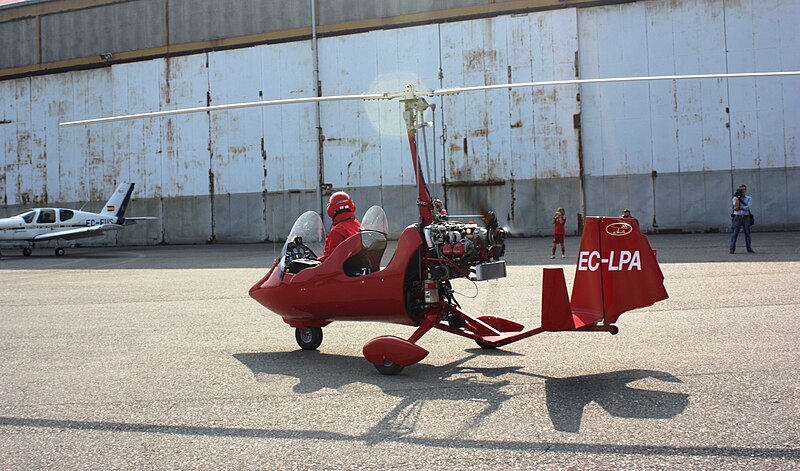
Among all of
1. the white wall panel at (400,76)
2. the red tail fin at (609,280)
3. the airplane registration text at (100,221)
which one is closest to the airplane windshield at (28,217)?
the airplane registration text at (100,221)

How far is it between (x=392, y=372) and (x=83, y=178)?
30270mm

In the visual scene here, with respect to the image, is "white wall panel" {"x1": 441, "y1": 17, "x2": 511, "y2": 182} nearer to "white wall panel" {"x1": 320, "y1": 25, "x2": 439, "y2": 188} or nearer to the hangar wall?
the hangar wall

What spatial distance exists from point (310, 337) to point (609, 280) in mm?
3041

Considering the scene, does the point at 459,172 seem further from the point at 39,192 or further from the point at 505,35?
the point at 39,192

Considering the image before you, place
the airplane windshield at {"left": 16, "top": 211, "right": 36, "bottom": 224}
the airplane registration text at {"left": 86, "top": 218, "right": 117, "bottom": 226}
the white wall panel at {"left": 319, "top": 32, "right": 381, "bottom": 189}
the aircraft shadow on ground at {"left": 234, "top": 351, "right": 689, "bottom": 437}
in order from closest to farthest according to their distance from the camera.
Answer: the aircraft shadow on ground at {"left": 234, "top": 351, "right": 689, "bottom": 437} < the airplane windshield at {"left": 16, "top": 211, "right": 36, "bottom": 224} < the airplane registration text at {"left": 86, "top": 218, "right": 117, "bottom": 226} < the white wall panel at {"left": 319, "top": 32, "right": 381, "bottom": 189}

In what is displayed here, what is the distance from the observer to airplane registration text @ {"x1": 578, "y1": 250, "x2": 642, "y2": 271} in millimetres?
5082

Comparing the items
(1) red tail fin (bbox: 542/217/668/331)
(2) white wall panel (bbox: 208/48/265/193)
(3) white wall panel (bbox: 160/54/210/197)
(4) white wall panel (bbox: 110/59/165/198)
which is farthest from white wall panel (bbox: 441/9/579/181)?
(1) red tail fin (bbox: 542/217/668/331)

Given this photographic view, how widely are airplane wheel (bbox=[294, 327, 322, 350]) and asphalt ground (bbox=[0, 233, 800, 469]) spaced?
125 mm

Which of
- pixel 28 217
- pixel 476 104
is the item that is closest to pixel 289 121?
pixel 476 104

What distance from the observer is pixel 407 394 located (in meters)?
4.72

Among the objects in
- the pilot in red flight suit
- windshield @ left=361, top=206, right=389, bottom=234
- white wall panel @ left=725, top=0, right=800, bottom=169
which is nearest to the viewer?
the pilot in red flight suit

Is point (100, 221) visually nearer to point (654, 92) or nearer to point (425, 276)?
point (654, 92)

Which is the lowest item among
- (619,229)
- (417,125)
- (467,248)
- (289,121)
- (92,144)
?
(467,248)

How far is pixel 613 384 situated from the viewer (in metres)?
4.73
